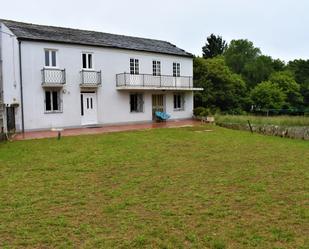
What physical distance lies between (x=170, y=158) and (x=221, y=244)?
285 inches

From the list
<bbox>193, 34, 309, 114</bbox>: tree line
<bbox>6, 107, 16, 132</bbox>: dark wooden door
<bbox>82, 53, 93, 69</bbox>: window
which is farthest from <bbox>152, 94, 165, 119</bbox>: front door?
<bbox>6, 107, 16, 132</bbox>: dark wooden door

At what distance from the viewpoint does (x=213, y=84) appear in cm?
3888

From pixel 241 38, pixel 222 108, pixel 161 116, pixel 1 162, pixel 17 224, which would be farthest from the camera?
pixel 241 38

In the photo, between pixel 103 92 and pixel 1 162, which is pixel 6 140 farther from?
pixel 103 92

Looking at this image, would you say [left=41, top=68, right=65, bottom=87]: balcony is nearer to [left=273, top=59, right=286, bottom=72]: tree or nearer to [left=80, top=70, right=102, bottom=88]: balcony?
[left=80, top=70, right=102, bottom=88]: balcony

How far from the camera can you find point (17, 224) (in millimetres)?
5727

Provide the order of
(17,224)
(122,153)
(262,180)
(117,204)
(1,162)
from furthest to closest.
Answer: (122,153) → (1,162) → (262,180) → (117,204) → (17,224)

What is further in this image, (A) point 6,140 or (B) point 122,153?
(A) point 6,140

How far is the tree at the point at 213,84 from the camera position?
123 feet

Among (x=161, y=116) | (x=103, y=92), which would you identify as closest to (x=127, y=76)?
(x=103, y=92)

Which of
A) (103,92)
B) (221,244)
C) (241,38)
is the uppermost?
(241,38)

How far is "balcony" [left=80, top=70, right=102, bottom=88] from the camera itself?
948 inches

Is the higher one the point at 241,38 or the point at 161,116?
the point at 241,38

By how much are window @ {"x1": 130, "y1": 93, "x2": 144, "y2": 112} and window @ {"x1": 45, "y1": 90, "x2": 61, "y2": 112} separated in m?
6.46
